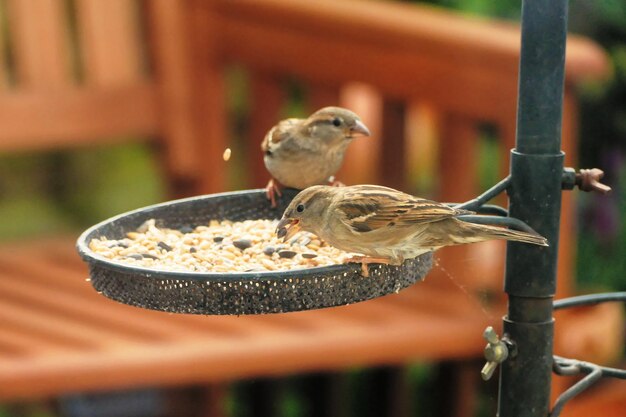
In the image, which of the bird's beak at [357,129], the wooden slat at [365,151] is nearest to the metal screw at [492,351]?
the bird's beak at [357,129]

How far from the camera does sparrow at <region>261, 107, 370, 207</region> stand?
2.43m

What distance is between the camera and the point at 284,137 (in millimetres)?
2537

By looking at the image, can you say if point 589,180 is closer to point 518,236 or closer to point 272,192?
point 518,236

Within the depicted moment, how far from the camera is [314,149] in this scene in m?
2.45

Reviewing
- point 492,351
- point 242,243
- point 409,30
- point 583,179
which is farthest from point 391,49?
point 492,351

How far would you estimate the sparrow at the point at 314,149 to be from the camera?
7.98ft

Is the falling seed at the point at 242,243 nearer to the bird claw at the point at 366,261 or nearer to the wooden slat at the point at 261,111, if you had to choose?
the bird claw at the point at 366,261

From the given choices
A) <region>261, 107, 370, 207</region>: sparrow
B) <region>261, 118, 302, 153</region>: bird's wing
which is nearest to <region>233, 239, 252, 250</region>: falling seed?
<region>261, 107, 370, 207</region>: sparrow

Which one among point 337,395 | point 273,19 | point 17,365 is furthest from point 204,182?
point 17,365

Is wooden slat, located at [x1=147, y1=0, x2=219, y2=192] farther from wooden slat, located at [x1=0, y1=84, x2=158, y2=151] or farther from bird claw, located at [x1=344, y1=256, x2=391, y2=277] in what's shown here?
bird claw, located at [x1=344, y1=256, x2=391, y2=277]

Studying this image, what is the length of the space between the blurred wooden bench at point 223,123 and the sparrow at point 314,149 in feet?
3.49

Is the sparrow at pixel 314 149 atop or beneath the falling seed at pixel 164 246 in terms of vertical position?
atop

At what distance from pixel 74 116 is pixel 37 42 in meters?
0.28

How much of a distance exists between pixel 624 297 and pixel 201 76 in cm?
264
